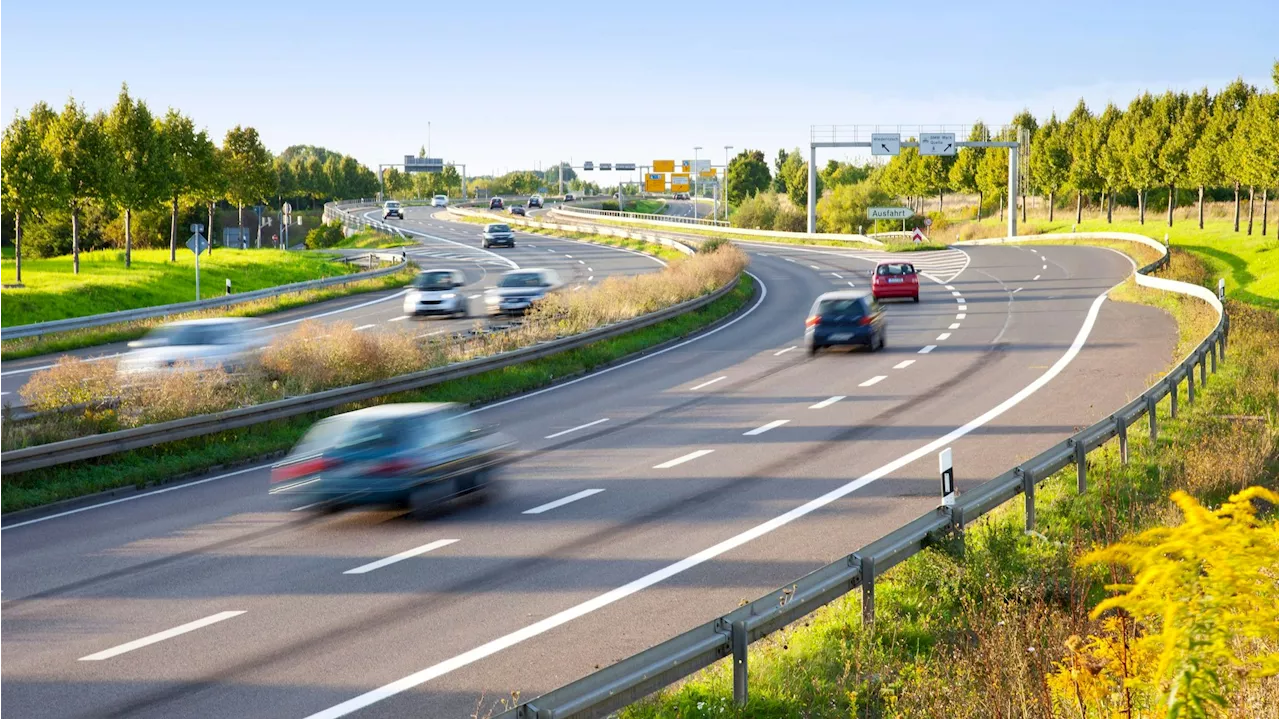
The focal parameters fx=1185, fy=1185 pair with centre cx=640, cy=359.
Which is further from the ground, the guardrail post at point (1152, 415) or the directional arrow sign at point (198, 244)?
the directional arrow sign at point (198, 244)

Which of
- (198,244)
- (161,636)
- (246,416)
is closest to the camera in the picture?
(161,636)

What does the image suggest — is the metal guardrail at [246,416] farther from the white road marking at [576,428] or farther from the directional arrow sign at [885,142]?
the directional arrow sign at [885,142]

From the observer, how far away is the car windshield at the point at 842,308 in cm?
2794

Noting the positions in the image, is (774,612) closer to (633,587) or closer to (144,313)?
(633,587)

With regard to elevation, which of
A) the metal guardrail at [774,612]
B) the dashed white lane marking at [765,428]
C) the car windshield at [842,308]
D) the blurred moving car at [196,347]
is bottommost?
the dashed white lane marking at [765,428]

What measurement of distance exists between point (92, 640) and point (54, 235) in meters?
90.2

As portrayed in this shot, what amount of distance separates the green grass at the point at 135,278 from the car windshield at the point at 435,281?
516 inches

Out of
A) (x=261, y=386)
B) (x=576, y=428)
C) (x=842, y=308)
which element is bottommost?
(x=576, y=428)

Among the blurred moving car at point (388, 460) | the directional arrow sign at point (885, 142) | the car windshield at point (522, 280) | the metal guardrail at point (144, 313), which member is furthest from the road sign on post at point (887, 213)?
the blurred moving car at point (388, 460)

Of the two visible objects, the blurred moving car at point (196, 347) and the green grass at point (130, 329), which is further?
the green grass at point (130, 329)

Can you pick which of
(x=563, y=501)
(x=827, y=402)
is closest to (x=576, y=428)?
(x=827, y=402)

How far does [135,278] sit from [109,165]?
9.36 m

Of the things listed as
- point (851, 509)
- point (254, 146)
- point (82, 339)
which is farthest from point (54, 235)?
point (851, 509)

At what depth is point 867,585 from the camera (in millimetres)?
8656
